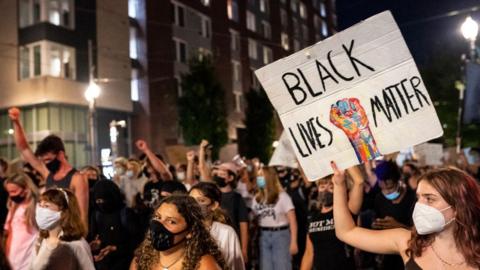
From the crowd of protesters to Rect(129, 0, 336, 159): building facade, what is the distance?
17.8 meters

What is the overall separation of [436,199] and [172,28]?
103 feet

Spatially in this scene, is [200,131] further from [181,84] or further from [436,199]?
[436,199]

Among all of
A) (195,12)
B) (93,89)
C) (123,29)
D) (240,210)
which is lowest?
(240,210)

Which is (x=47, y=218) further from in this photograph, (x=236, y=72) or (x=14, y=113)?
(x=236, y=72)

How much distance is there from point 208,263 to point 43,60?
77.6 feet

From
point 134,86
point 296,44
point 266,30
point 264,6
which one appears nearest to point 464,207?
point 134,86

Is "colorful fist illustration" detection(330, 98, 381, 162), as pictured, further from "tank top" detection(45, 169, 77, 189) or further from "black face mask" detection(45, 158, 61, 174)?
"black face mask" detection(45, 158, 61, 174)

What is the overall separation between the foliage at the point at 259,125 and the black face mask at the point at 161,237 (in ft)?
→ 117

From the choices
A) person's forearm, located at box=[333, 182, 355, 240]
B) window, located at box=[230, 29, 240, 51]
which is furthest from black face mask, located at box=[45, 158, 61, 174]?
window, located at box=[230, 29, 240, 51]

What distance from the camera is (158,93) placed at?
31.6m

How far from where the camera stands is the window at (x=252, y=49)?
43500 mm

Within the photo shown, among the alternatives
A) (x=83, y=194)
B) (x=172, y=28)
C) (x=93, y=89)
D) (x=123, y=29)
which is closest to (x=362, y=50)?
(x=83, y=194)

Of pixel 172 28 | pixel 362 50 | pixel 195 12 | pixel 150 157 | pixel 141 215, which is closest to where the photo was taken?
pixel 362 50

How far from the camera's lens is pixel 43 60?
2492cm
